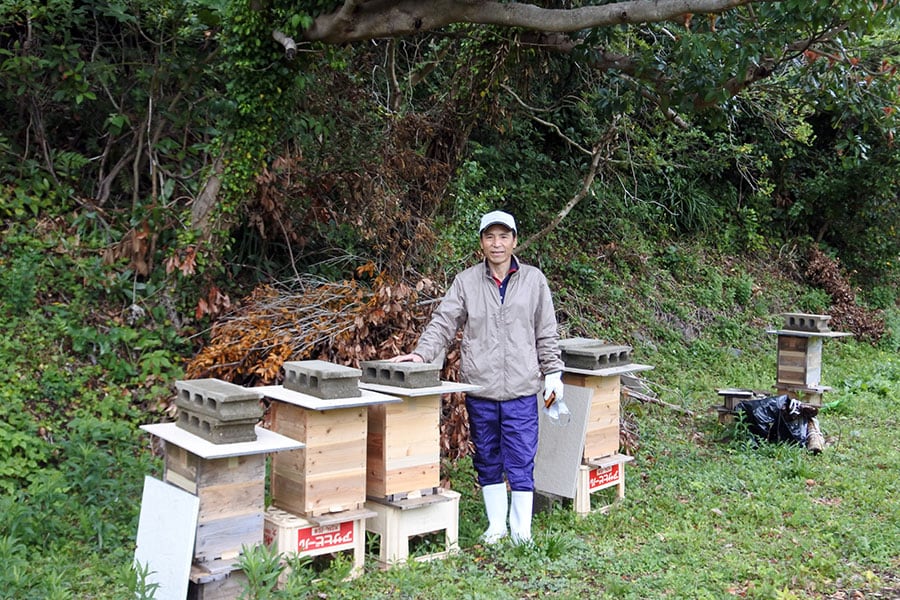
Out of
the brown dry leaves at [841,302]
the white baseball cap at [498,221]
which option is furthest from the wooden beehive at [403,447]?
the brown dry leaves at [841,302]

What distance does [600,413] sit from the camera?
5.54m

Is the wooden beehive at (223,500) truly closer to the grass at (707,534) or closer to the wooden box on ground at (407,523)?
the grass at (707,534)

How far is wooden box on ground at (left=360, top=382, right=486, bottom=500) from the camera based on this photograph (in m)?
4.30

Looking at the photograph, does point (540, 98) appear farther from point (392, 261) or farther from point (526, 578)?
point (526, 578)

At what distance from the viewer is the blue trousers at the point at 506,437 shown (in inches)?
188

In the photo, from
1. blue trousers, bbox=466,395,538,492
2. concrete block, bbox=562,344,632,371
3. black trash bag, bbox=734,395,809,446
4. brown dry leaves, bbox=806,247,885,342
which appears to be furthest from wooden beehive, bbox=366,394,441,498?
brown dry leaves, bbox=806,247,885,342

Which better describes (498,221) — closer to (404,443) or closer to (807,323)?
(404,443)

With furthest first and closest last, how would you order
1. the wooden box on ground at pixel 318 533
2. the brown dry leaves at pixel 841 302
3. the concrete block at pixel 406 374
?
the brown dry leaves at pixel 841 302 < the concrete block at pixel 406 374 < the wooden box on ground at pixel 318 533

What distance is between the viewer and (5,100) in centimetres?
700

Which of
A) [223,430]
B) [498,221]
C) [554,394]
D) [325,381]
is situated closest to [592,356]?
[554,394]

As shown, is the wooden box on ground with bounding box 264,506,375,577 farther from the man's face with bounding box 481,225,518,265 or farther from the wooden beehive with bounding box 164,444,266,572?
the man's face with bounding box 481,225,518,265

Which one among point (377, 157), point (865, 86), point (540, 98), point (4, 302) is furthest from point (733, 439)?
point (4, 302)

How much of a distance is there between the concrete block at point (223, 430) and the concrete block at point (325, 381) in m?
0.42

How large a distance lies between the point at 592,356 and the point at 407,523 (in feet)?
5.75
